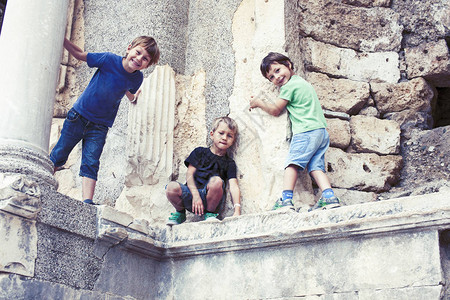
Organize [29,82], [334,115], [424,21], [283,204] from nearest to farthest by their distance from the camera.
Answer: [29,82]
[283,204]
[334,115]
[424,21]

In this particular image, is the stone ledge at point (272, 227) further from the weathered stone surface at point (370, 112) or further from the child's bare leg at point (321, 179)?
the weathered stone surface at point (370, 112)

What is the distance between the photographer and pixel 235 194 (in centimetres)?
418

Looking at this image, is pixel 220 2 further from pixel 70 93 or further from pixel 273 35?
pixel 70 93

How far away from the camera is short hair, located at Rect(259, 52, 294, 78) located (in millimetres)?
4367

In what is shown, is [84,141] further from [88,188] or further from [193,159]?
[193,159]

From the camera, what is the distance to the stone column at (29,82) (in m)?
3.28

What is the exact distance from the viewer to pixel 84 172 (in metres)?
4.06

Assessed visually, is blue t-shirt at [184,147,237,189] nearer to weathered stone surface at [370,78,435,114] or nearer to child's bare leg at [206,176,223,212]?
child's bare leg at [206,176,223,212]

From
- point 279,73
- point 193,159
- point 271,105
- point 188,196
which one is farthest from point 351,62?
point 188,196

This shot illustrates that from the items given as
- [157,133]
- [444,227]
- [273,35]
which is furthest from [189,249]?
[273,35]

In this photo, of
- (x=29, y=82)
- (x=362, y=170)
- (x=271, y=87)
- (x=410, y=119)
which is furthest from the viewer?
(x=410, y=119)

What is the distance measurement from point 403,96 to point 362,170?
876 millimetres

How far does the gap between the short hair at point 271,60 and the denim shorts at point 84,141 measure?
1.33 meters

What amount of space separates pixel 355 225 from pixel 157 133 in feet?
6.70
